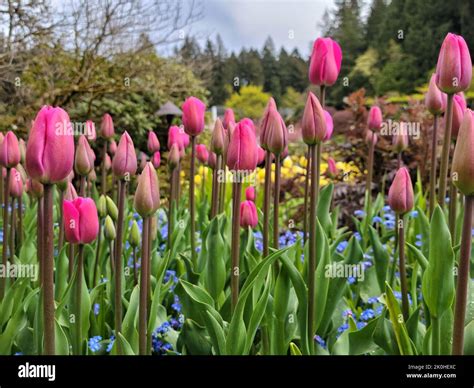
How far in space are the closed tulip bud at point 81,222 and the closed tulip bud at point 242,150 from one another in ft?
0.98

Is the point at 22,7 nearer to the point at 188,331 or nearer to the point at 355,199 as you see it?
the point at 355,199

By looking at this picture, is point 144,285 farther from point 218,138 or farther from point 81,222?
point 218,138

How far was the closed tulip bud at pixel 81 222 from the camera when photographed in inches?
45.4

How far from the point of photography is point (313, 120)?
1.15 m

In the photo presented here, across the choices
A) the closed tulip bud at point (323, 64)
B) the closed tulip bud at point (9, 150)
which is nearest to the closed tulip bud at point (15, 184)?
the closed tulip bud at point (9, 150)

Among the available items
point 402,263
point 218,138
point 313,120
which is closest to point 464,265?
point 313,120

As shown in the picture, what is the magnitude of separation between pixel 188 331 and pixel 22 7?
14.3 ft

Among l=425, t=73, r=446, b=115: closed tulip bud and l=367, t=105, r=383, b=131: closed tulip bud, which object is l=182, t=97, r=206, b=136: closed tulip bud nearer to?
l=425, t=73, r=446, b=115: closed tulip bud

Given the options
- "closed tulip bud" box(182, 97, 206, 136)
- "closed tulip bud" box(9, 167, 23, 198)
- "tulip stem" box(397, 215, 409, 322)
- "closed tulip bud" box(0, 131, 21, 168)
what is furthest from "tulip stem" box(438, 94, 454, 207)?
"closed tulip bud" box(9, 167, 23, 198)

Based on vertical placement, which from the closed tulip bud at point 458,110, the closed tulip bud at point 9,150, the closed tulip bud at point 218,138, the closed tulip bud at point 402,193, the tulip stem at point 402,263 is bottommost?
the tulip stem at point 402,263

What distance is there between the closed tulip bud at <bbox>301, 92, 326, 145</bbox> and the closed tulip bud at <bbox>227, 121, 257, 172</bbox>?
0.38ft

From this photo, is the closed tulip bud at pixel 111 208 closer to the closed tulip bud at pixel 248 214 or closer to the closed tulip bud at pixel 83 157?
the closed tulip bud at pixel 83 157

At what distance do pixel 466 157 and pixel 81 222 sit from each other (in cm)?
75

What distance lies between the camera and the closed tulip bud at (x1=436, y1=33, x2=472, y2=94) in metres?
1.24
